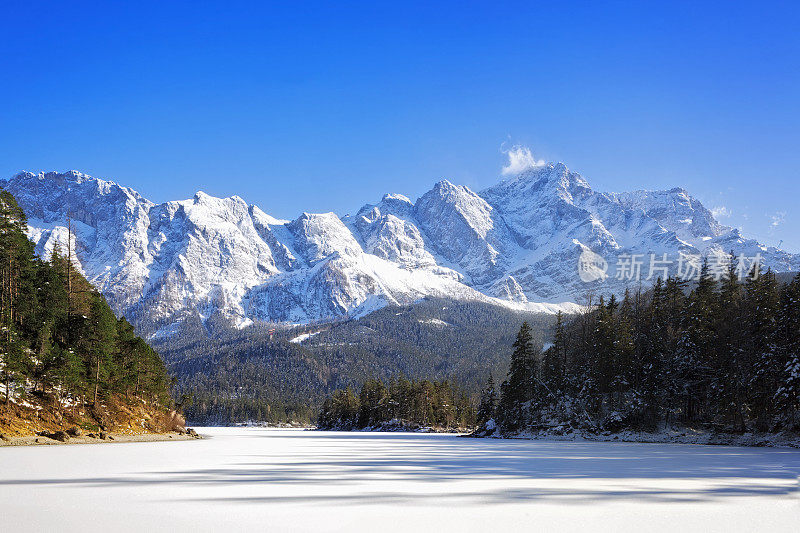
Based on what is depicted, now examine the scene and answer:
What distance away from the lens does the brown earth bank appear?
30.7 metres

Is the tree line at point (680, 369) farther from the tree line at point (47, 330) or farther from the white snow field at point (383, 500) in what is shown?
the tree line at point (47, 330)

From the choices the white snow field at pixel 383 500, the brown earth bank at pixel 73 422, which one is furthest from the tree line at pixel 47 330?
the white snow field at pixel 383 500

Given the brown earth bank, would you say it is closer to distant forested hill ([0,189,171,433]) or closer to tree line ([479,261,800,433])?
distant forested hill ([0,189,171,433])

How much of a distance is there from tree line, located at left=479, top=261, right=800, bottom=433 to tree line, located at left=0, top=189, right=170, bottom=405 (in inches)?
2051

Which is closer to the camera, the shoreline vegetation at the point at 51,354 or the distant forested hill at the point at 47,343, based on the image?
the shoreline vegetation at the point at 51,354

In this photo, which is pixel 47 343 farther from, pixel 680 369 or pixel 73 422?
pixel 680 369

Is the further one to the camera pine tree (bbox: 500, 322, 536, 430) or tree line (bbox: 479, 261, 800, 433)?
pine tree (bbox: 500, 322, 536, 430)

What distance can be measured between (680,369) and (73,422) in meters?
61.2

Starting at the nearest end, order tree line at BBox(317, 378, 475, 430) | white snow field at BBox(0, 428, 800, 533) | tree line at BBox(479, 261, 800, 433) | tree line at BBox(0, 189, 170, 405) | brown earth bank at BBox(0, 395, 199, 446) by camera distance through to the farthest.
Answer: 1. white snow field at BBox(0, 428, 800, 533)
2. brown earth bank at BBox(0, 395, 199, 446)
3. tree line at BBox(0, 189, 170, 405)
4. tree line at BBox(479, 261, 800, 433)
5. tree line at BBox(317, 378, 475, 430)

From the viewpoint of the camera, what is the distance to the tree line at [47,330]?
111ft

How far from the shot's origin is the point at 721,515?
9.88 metres

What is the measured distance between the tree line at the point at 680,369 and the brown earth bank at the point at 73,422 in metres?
48.1

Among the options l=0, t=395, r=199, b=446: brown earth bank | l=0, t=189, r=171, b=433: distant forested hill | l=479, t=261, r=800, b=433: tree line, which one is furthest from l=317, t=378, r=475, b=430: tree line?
l=0, t=189, r=171, b=433: distant forested hill

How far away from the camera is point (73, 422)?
37094 millimetres
